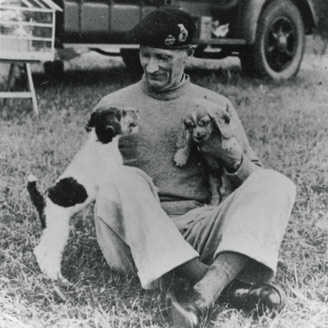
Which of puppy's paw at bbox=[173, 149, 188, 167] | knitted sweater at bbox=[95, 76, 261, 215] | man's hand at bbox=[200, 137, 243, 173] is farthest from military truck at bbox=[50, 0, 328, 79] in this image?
man's hand at bbox=[200, 137, 243, 173]

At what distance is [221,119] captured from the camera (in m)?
1.72

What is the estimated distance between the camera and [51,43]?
3.38 m

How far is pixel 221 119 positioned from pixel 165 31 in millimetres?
305

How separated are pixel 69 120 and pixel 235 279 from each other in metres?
1.70

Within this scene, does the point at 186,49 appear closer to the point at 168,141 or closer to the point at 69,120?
the point at 168,141

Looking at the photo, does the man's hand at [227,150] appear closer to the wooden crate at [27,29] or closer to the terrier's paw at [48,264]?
the terrier's paw at [48,264]

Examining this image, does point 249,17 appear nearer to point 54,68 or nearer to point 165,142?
point 54,68

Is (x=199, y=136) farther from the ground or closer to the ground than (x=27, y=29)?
farther from the ground

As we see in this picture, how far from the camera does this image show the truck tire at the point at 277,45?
431 centimetres

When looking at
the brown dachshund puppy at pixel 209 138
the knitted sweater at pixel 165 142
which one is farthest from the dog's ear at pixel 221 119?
the knitted sweater at pixel 165 142

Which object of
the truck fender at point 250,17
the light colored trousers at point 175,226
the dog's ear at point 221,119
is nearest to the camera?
the light colored trousers at point 175,226

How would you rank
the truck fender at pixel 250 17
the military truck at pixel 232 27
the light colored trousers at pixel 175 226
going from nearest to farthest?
the light colored trousers at pixel 175 226 < the military truck at pixel 232 27 < the truck fender at pixel 250 17

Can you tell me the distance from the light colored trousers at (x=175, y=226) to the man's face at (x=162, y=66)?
1.01ft

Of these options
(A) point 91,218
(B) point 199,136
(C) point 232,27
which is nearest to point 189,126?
(B) point 199,136
